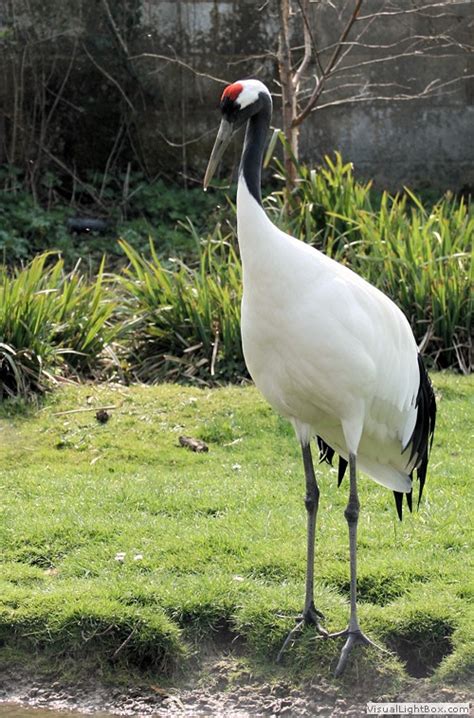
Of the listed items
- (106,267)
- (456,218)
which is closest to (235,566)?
(456,218)

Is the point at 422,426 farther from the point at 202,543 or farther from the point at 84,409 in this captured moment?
the point at 84,409

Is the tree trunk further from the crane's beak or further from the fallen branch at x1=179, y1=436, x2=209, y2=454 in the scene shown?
the crane's beak

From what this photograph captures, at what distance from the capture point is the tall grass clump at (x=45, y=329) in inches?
Answer: 284

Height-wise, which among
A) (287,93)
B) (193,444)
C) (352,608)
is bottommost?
(193,444)

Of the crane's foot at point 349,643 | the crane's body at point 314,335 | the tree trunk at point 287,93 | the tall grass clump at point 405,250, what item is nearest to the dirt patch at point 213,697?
the crane's foot at point 349,643

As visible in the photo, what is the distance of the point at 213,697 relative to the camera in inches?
174

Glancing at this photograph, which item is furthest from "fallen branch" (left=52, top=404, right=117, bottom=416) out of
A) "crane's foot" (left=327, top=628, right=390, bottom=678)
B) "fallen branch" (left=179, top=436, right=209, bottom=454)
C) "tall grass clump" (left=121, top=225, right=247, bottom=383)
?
"crane's foot" (left=327, top=628, right=390, bottom=678)

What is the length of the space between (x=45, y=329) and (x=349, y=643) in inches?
144

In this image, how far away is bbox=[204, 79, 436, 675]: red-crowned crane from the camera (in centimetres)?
438

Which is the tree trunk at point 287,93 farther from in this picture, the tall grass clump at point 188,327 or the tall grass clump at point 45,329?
the tall grass clump at point 45,329

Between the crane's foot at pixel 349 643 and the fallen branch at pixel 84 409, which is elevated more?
the crane's foot at pixel 349 643

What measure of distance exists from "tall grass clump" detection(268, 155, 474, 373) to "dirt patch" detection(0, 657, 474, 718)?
3.55m

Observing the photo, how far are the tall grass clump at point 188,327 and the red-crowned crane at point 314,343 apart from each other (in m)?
2.77

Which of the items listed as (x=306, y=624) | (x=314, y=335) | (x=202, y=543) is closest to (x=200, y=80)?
(x=202, y=543)
